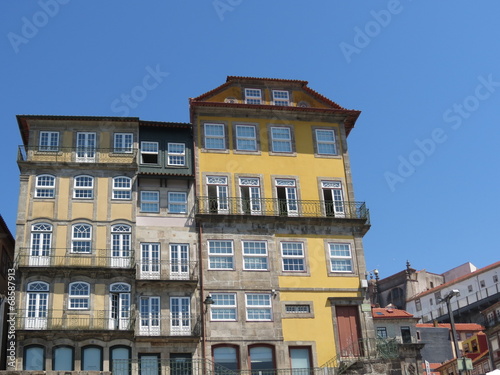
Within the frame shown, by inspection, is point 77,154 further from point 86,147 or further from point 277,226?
point 277,226

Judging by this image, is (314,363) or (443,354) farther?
(443,354)

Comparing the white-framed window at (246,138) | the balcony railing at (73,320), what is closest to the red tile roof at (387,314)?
the white-framed window at (246,138)

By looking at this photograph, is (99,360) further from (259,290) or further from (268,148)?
(268,148)

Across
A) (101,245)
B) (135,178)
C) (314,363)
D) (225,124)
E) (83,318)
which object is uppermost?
(225,124)

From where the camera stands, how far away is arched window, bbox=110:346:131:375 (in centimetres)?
3741

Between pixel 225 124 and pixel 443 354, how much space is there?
139 ft

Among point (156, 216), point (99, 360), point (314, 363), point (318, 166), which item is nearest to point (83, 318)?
point (99, 360)

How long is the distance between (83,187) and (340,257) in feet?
50.6

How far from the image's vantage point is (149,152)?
142 feet

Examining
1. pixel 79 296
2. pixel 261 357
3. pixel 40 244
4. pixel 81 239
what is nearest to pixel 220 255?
pixel 261 357

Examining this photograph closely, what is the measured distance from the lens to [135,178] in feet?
138

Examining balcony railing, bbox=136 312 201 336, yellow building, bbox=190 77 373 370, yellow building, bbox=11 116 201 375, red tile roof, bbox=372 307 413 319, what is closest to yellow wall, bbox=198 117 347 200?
yellow building, bbox=190 77 373 370

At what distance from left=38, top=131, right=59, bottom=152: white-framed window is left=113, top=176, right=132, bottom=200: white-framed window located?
4097mm

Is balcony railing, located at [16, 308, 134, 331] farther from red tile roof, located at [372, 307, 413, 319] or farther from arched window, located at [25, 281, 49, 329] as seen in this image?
red tile roof, located at [372, 307, 413, 319]
